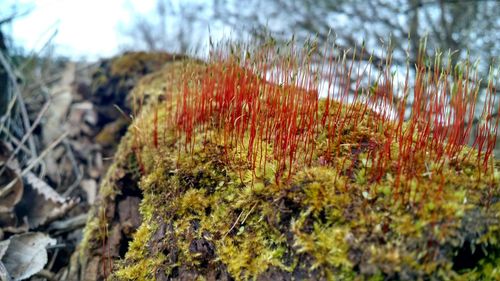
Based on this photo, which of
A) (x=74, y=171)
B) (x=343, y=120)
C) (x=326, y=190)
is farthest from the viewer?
(x=74, y=171)

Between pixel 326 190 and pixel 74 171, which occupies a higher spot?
pixel 326 190

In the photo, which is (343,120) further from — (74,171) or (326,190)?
(74,171)

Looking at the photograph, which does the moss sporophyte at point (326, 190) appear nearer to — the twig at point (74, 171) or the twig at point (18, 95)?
the twig at point (74, 171)

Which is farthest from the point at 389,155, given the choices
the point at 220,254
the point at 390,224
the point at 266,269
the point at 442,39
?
the point at 442,39

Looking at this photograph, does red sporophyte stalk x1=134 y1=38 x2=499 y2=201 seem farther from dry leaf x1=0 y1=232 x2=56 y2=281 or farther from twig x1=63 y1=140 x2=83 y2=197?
twig x1=63 y1=140 x2=83 y2=197

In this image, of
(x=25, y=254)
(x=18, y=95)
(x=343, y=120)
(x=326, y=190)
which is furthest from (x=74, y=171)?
(x=326, y=190)

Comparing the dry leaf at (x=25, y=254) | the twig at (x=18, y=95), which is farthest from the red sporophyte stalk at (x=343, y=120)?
the twig at (x=18, y=95)

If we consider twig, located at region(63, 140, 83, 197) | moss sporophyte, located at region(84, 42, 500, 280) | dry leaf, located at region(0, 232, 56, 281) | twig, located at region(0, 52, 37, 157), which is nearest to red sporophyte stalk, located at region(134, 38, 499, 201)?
moss sporophyte, located at region(84, 42, 500, 280)

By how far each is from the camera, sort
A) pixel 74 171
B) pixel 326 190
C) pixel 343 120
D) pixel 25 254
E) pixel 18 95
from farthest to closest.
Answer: pixel 74 171
pixel 18 95
pixel 25 254
pixel 343 120
pixel 326 190

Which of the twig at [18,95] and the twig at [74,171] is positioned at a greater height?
the twig at [18,95]

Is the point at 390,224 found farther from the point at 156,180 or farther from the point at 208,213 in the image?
the point at 156,180
